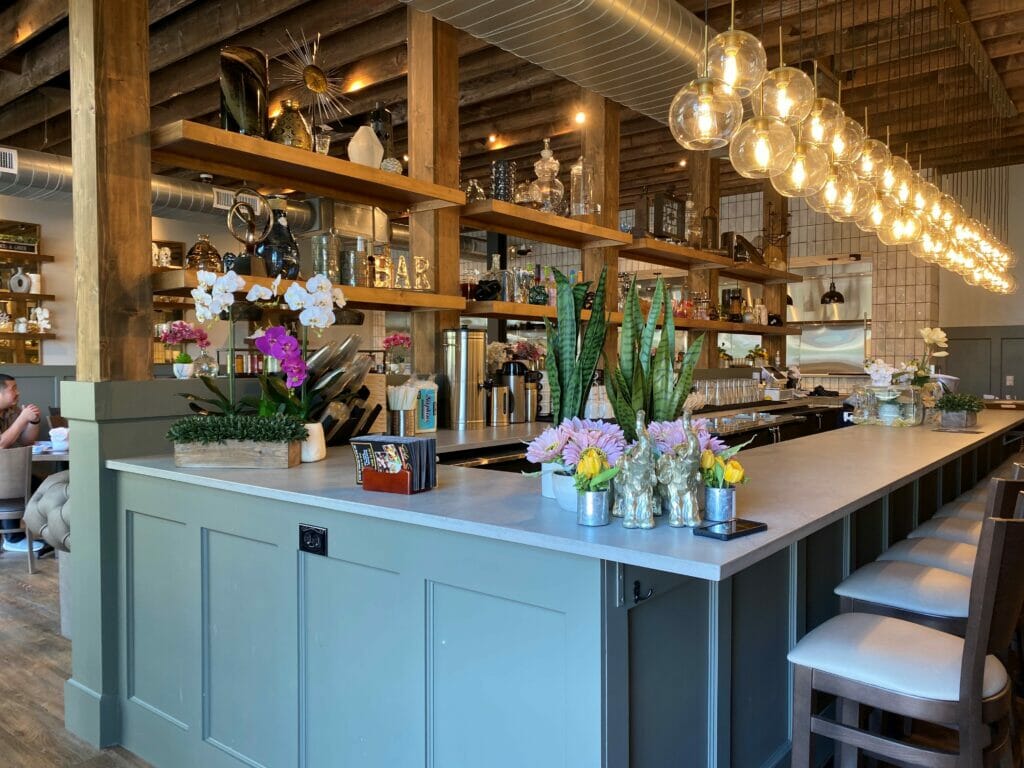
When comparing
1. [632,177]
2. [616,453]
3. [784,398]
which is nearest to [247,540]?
[616,453]

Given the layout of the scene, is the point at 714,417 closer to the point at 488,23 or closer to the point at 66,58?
the point at 488,23

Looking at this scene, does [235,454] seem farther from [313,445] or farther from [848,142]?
[848,142]

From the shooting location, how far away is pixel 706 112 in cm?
258

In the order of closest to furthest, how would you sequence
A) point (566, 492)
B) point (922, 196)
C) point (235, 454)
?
point (566, 492)
point (235, 454)
point (922, 196)

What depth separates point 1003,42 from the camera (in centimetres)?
507

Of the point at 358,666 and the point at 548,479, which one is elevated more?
the point at 548,479

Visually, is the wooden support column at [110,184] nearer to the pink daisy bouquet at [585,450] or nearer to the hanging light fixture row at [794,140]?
the pink daisy bouquet at [585,450]

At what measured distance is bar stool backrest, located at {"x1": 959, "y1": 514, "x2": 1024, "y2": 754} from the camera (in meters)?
1.53

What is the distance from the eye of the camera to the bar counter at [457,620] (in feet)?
5.07

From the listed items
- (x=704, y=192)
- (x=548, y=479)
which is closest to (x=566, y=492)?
(x=548, y=479)

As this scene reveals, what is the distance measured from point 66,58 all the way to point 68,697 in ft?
14.2

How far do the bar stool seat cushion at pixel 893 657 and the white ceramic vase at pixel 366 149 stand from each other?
2593mm

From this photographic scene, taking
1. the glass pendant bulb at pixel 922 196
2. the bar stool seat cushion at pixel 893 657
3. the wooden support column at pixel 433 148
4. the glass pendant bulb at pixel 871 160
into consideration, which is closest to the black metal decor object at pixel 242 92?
the wooden support column at pixel 433 148

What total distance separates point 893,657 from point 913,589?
581mm
